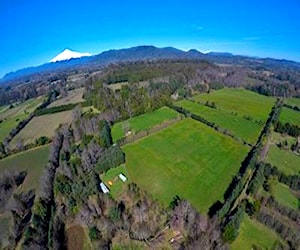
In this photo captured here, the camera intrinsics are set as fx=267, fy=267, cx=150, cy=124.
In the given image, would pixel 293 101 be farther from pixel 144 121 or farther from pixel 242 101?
pixel 144 121

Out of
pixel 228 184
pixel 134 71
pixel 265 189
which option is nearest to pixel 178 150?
pixel 228 184

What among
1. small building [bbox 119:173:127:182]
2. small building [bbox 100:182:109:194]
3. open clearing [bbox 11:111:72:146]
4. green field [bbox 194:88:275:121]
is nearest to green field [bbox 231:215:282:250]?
small building [bbox 119:173:127:182]

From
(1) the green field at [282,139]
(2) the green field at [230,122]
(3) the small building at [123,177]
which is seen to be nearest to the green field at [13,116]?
(3) the small building at [123,177]

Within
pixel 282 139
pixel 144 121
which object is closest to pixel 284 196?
pixel 282 139

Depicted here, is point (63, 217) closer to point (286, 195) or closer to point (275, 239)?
point (275, 239)

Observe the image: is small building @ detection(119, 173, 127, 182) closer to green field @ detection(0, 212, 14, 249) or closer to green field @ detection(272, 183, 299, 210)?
green field @ detection(0, 212, 14, 249)
